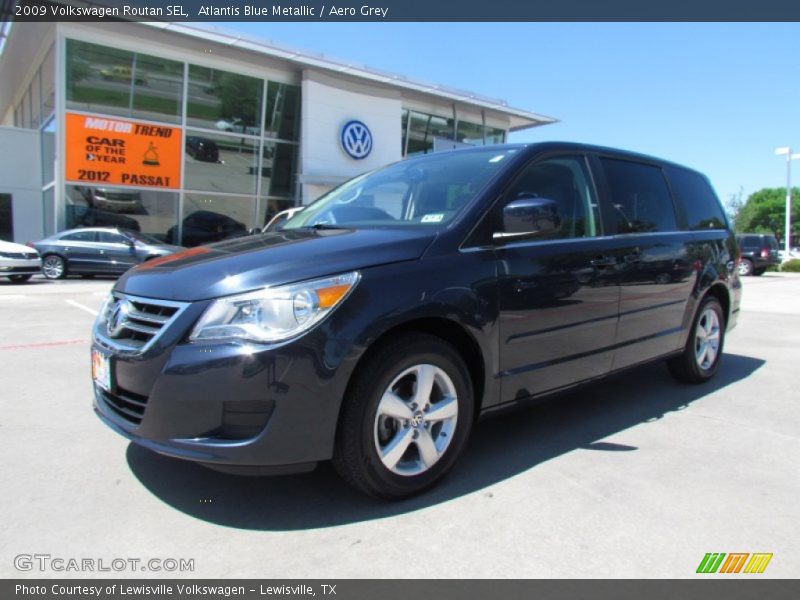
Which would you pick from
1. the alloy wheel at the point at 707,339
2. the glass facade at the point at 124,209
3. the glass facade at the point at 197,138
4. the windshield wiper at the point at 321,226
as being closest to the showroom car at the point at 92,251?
the glass facade at the point at 124,209

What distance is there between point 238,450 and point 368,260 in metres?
0.94

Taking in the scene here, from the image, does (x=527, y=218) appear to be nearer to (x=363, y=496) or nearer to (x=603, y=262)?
(x=603, y=262)

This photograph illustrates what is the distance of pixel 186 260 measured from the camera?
9.53ft

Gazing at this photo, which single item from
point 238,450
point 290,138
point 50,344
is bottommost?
point 50,344

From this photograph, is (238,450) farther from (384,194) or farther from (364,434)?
(384,194)

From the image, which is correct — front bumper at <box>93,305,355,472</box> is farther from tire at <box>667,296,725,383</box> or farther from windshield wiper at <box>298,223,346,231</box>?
tire at <box>667,296,725,383</box>

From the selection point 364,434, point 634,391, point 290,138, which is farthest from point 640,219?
point 290,138

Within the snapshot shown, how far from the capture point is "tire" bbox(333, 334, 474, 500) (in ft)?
8.24

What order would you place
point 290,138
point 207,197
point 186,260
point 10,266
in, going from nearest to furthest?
point 186,260 < point 10,266 < point 207,197 < point 290,138

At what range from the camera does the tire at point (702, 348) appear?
4742 mm

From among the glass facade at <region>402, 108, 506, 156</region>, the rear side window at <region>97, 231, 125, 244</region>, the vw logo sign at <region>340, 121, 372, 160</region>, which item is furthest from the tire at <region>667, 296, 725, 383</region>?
the glass facade at <region>402, 108, 506, 156</region>

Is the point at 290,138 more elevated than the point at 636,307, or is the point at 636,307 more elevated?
the point at 290,138

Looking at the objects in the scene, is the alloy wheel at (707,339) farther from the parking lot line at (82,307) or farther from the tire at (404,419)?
the parking lot line at (82,307)

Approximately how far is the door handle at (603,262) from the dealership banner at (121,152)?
17542 mm
